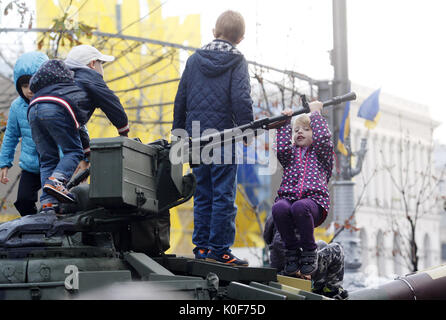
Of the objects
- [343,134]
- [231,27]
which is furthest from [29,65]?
[343,134]

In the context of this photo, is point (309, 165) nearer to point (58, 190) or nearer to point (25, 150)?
point (58, 190)

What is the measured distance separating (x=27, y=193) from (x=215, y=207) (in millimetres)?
1510

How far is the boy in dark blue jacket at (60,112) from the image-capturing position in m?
5.70

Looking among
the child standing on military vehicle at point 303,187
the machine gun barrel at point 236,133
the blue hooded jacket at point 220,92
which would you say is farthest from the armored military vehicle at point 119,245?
the blue hooded jacket at point 220,92

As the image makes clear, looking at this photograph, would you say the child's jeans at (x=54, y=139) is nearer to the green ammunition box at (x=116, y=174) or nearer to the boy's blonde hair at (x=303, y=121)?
the green ammunition box at (x=116, y=174)

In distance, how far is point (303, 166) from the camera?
20.4 ft

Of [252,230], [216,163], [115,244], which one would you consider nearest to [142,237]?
[115,244]

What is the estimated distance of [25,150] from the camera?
22.4 ft

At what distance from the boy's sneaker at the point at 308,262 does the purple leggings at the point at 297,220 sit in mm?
34

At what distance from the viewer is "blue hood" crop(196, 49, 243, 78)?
21.2ft

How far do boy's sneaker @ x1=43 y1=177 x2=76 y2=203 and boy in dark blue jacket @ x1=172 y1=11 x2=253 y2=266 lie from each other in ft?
3.87

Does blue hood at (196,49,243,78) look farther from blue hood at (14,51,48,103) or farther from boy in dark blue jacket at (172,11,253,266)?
blue hood at (14,51,48,103)
